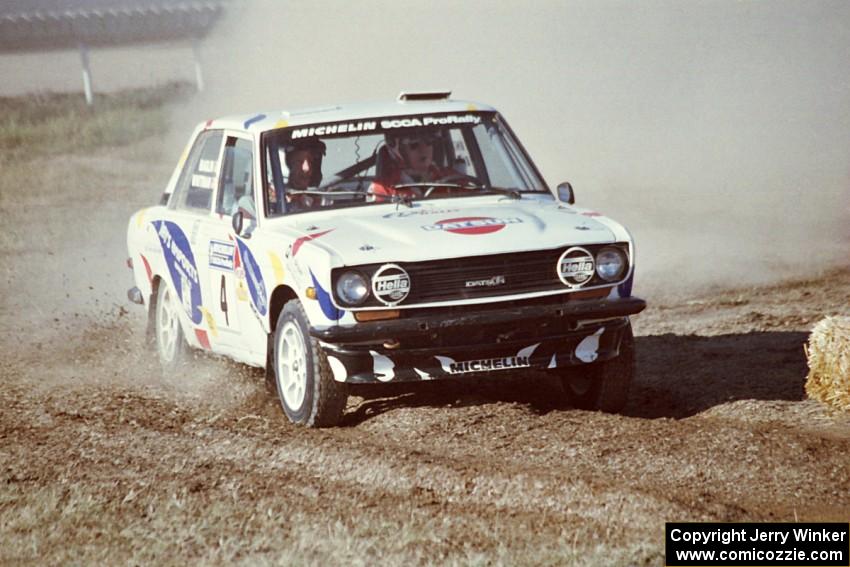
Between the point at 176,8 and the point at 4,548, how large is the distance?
37.2 metres

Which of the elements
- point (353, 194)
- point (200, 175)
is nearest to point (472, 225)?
point (353, 194)

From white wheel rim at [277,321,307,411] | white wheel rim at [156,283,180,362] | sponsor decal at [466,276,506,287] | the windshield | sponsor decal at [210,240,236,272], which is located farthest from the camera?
white wheel rim at [156,283,180,362]

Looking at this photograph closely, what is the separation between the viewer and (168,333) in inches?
392

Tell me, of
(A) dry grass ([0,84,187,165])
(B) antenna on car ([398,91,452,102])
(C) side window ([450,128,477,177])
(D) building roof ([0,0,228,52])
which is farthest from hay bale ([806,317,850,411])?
(D) building roof ([0,0,228,52])

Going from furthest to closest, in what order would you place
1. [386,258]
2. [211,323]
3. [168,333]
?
1. [168,333]
2. [211,323]
3. [386,258]

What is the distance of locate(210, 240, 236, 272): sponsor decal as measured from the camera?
847 cm

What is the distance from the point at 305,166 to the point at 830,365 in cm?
303

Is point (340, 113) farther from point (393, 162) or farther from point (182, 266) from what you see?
point (182, 266)

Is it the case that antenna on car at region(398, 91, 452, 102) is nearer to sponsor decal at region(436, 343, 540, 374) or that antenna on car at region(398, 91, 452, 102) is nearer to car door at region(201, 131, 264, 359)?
car door at region(201, 131, 264, 359)

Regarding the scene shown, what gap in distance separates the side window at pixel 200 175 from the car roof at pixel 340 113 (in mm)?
251

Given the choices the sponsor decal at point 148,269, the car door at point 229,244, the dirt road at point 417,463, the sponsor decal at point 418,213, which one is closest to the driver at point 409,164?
the sponsor decal at point 418,213

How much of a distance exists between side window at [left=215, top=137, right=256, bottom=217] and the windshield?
7.1 inches

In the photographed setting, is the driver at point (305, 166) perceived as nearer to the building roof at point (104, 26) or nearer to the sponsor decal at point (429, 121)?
the sponsor decal at point (429, 121)

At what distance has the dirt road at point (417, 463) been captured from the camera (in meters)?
5.68
